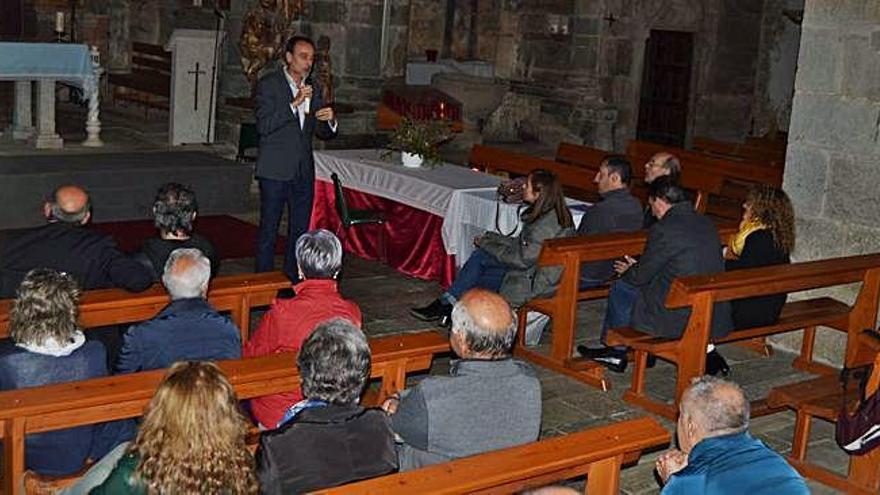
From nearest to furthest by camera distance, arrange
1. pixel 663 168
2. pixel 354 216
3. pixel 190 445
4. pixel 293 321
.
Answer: pixel 190 445, pixel 293 321, pixel 663 168, pixel 354 216

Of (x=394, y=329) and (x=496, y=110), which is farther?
(x=496, y=110)

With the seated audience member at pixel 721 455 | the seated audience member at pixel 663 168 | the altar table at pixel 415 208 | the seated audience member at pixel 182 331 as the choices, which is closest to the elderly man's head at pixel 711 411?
the seated audience member at pixel 721 455

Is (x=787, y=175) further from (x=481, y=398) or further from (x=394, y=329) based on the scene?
(x=481, y=398)

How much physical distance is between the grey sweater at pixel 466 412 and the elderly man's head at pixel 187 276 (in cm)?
105

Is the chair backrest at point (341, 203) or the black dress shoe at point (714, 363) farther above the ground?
the chair backrest at point (341, 203)

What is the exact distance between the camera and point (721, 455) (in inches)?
139

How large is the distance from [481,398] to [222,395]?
1.07m

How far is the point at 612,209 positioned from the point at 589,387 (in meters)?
1.17

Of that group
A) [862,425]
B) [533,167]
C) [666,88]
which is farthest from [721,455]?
[666,88]

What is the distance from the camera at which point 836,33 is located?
758 cm

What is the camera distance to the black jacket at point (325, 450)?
10.9 ft

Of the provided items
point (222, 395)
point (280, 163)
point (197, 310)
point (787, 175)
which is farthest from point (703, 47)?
point (222, 395)

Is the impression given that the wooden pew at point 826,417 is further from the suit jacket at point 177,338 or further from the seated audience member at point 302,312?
the suit jacket at point 177,338

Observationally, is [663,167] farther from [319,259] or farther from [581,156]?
[581,156]
